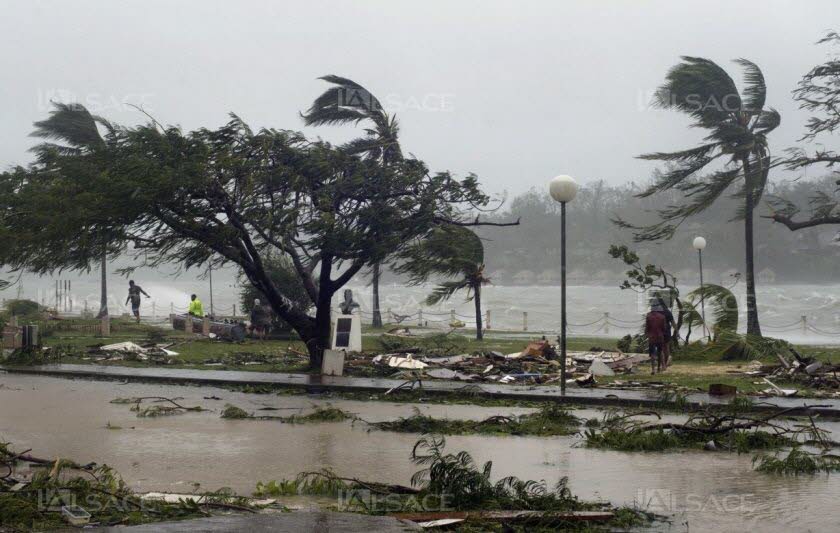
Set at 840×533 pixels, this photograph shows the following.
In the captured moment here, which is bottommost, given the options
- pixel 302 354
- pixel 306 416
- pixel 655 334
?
pixel 306 416

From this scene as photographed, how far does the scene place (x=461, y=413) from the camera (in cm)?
1491

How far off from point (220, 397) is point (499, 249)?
13579 centimetres

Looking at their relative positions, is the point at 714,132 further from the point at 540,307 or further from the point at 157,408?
the point at 540,307

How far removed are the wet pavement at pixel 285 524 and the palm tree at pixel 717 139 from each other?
26849 mm

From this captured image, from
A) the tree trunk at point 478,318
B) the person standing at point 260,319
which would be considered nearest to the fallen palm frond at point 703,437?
the person standing at point 260,319

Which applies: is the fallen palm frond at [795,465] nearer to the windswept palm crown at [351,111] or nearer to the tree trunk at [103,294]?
the windswept palm crown at [351,111]

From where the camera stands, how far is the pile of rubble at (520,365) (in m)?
20.2

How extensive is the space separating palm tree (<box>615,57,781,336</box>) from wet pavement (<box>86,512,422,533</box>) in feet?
88.1

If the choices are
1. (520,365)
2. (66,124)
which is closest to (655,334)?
(520,365)

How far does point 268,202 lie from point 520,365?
Result: 6.52 metres

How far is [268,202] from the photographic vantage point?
2305cm

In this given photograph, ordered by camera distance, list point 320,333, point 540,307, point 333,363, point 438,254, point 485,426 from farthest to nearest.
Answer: point 540,307
point 438,254
point 320,333
point 333,363
point 485,426

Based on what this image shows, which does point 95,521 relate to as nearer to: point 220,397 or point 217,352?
point 220,397

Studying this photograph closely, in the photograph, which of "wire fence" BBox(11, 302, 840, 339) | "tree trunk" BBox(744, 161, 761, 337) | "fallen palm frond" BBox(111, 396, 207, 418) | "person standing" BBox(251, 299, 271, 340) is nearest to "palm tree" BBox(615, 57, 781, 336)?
"tree trunk" BBox(744, 161, 761, 337)
